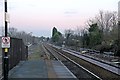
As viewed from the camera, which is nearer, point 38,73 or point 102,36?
point 38,73

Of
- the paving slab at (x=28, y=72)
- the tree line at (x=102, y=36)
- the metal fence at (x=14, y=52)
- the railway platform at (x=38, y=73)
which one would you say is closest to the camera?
the railway platform at (x=38, y=73)

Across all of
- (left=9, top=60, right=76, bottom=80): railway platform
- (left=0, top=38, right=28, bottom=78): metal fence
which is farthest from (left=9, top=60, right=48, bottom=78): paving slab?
(left=0, top=38, right=28, bottom=78): metal fence

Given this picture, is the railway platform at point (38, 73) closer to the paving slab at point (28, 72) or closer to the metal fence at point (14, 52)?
Answer: the paving slab at point (28, 72)

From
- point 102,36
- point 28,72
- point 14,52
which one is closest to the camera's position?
point 28,72

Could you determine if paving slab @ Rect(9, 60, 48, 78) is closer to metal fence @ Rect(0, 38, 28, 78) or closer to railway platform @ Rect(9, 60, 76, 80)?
railway platform @ Rect(9, 60, 76, 80)

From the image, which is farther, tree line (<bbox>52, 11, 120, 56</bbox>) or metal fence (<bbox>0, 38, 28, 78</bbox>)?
tree line (<bbox>52, 11, 120, 56</bbox>)

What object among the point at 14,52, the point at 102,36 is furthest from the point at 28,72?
the point at 102,36

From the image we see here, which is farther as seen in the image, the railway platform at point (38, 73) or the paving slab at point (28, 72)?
the paving slab at point (28, 72)

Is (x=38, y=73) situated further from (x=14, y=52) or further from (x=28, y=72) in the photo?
(x=14, y=52)

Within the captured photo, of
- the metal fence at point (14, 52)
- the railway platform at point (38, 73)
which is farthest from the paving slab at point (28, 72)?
the metal fence at point (14, 52)

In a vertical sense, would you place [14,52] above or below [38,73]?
above

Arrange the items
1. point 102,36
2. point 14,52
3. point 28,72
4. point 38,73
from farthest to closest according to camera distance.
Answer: point 102,36, point 14,52, point 28,72, point 38,73

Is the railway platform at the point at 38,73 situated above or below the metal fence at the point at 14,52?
below

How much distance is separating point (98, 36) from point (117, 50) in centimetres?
3343
